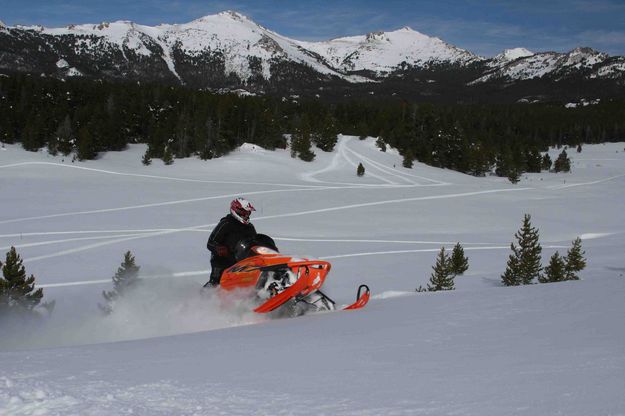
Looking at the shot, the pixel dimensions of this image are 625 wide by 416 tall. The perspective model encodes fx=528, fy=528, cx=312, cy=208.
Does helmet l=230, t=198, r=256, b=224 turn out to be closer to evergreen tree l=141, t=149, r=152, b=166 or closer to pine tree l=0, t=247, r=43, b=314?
pine tree l=0, t=247, r=43, b=314

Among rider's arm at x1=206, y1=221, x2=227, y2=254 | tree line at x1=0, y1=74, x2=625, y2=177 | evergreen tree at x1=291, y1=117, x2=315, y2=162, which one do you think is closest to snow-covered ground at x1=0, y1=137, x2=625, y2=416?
rider's arm at x1=206, y1=221, x2=227, y2=254

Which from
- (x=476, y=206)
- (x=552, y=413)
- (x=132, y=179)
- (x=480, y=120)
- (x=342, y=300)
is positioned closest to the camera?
(x=552, y=413)

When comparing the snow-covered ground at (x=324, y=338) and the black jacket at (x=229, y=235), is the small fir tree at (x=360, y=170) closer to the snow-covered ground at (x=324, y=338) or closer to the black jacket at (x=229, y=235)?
the snow-covered ground at (x=324, y=338)

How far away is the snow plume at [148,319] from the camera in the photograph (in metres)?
7.57

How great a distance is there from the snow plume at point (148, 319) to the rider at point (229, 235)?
42 centimetres

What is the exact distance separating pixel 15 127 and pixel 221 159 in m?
22.0

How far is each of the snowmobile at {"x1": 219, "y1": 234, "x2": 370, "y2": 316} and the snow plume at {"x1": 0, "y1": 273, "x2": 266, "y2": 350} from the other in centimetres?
23

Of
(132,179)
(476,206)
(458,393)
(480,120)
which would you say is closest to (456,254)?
(458,393)

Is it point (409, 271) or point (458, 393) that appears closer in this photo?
point (458, 393)

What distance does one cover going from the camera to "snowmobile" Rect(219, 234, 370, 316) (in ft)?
23.7

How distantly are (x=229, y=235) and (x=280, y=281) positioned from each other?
123 centimetres

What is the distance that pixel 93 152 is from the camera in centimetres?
5303

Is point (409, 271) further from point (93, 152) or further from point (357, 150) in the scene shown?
point (357, 150)

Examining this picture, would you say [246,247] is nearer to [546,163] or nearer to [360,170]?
[360,170]
